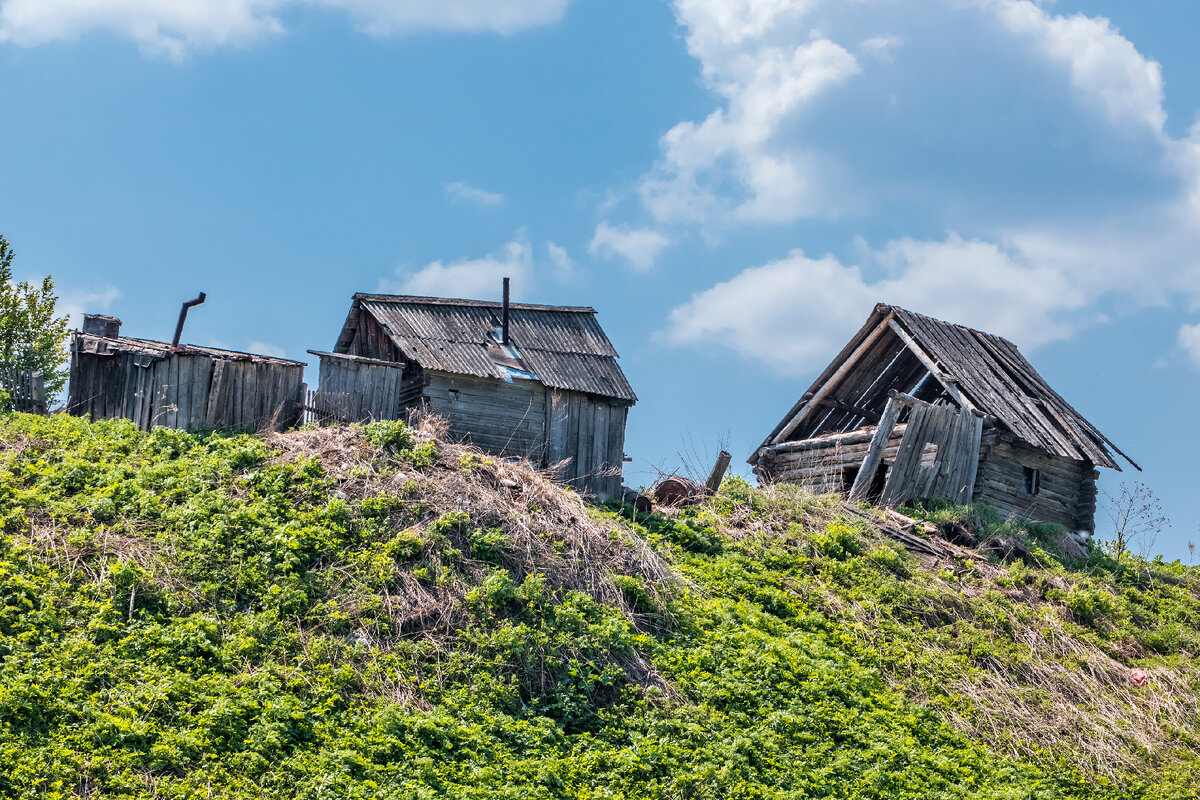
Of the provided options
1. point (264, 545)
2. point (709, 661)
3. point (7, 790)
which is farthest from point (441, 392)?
point (7, 790)

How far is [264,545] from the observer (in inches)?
573

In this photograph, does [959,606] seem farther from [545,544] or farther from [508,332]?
[508,332]

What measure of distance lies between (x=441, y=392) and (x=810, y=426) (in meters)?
9.55

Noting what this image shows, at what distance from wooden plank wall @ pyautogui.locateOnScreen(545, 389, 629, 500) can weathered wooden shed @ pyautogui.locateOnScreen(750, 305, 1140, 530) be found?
4129 mm

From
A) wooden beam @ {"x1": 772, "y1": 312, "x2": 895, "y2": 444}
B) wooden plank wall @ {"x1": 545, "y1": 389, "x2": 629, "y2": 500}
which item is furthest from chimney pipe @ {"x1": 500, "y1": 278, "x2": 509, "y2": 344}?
wooden beam @ {"x1": 772, "y1": 312, "x2": 895, "y2": 444}

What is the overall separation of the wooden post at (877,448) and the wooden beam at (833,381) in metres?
3.27

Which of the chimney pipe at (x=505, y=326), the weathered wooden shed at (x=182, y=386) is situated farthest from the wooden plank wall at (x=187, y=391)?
the chimney pipe at (x=505, y=326)

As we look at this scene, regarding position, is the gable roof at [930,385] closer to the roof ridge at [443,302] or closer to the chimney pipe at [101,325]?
the roof ridge at [443,302]

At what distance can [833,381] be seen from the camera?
1062 inches

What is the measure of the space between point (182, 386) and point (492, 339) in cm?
724

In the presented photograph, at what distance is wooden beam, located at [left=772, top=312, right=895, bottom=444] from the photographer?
26.3m

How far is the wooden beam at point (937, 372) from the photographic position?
24.2 metres

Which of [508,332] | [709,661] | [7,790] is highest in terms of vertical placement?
[508,332]

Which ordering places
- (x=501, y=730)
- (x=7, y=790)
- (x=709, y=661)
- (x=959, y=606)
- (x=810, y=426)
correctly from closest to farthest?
1. (x=7, y=790)
2. (x=501, y=730)
3. (x=709, y=661)
4. (x=959, y=606)
5. (x=810, y=426)
